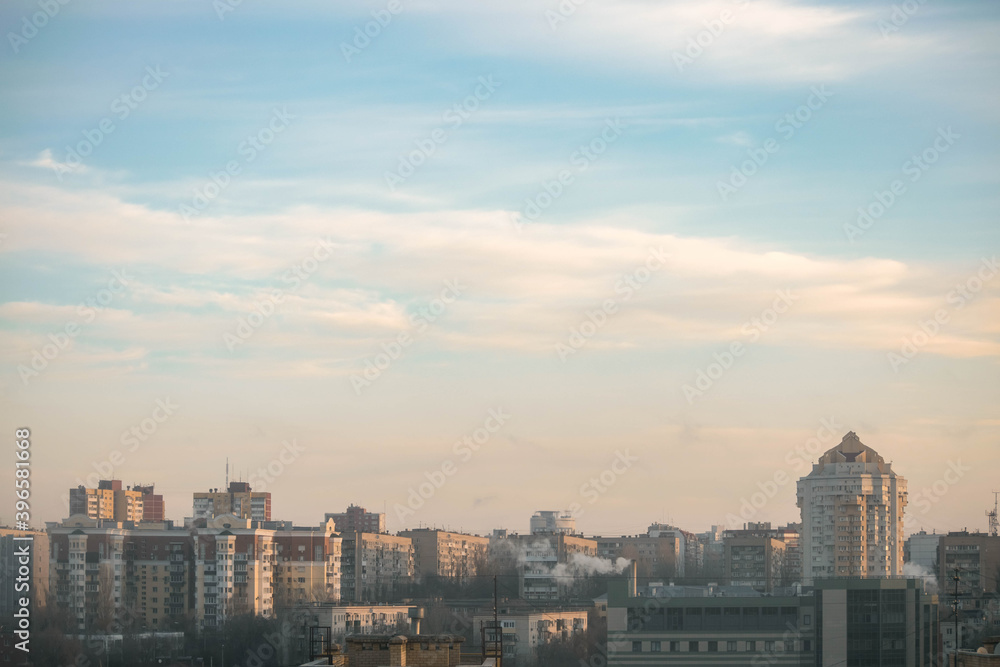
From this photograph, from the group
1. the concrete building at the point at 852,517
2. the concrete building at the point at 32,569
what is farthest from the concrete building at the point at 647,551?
the concrete building at the point at 32,569


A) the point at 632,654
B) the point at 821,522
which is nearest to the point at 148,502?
the point at 821,522

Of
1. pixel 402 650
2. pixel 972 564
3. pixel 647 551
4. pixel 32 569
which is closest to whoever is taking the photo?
pixel 402 650

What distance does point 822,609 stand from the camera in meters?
39.2

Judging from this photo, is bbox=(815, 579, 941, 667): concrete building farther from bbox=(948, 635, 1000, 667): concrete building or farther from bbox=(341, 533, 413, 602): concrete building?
bbox=(341, 533, 413, 602): concrete building

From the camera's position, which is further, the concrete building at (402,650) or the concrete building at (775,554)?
the concrete building at (775,554)

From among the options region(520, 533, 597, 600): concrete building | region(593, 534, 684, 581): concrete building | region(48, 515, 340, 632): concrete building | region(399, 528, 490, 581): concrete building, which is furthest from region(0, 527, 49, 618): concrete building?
region(593, 534, 684, 581): concrete building

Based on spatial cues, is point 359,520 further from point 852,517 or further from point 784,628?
point 784,628

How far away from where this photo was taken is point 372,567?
7869cm

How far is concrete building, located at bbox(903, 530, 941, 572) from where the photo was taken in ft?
265

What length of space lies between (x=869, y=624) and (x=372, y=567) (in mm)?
44108

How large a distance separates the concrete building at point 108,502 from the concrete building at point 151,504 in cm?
45

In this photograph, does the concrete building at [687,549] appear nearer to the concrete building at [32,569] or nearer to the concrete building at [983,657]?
the concrete building at [32,569]

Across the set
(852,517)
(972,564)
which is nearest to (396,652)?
(852,517)

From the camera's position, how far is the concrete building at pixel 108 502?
83688 millimetres
